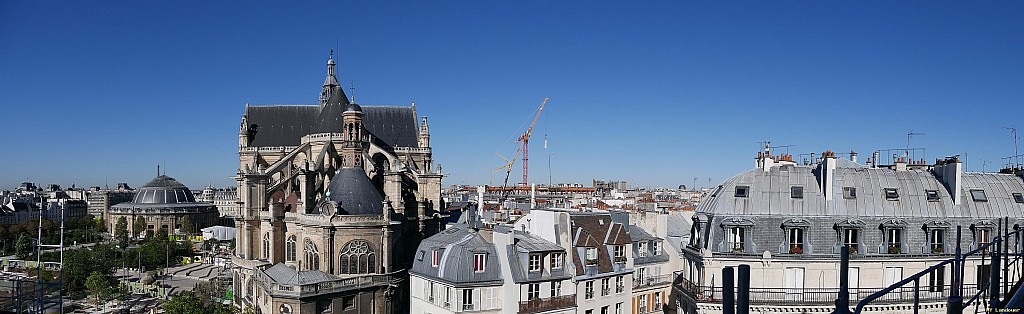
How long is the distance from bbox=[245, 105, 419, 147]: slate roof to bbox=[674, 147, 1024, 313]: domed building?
1282 inches

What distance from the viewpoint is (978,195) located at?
3008 cm

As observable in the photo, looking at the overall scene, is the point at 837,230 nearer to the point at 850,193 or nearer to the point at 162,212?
the point at 850,193

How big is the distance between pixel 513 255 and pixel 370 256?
490 inches

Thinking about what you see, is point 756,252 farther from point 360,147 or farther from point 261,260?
point 261,260

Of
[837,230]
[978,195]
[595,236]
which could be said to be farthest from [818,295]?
[595,236]

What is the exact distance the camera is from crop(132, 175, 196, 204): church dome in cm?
12050

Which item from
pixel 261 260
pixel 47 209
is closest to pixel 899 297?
pixel 261 260

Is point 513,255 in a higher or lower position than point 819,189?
lower

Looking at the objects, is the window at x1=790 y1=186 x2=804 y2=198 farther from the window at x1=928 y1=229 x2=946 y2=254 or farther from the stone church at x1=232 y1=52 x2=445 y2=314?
the stone church at x1=232 y1=52 x2=445 y2=314

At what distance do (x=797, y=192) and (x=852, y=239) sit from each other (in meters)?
2.88

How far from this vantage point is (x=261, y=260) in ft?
152

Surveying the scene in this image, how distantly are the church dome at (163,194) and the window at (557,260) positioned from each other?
107 m

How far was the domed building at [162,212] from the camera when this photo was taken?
114 m

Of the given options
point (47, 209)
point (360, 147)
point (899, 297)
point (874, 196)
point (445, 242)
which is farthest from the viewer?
point (47, 209)
